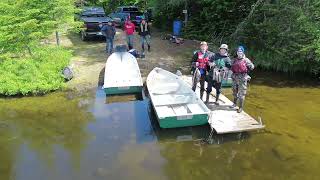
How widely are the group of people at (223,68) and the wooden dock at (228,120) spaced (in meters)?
0.27

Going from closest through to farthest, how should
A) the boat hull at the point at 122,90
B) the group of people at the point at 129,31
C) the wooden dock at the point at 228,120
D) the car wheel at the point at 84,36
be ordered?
the wooden dock at the point at 228,120 < the boat hull at the point at 122,90 < the group of people at the point at 129,31 < the car wheel at the point at 84,36

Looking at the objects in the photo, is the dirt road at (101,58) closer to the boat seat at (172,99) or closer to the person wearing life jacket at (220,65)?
the boat seat at (172,99)

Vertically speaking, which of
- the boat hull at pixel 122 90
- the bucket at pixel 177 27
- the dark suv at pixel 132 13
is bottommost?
the boat hull at pixel 122 90

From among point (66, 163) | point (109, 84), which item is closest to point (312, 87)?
point (109, 84)

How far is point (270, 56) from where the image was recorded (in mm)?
16203

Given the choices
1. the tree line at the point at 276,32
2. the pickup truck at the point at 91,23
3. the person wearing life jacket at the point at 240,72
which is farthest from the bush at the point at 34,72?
the tree line at the point at 276,32

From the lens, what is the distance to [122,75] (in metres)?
15.3

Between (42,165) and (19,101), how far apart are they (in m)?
5.10

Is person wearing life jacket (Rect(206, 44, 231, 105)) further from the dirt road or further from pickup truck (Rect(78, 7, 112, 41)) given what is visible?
pickup truck (Rect(78, 7, 112, 41))

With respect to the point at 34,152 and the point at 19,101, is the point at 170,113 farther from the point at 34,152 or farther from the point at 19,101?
the point at 19,101

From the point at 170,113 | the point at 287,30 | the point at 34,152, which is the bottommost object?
the point at 34,152

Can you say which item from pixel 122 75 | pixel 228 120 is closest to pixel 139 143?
pixel 228 120

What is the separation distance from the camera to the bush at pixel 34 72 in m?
14.2

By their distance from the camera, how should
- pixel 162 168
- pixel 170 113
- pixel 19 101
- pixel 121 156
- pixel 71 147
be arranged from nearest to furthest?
pixel 162 168 → pixel 121 156 → pixel 71 147 → pixel 170 113 → pixel 19 101
